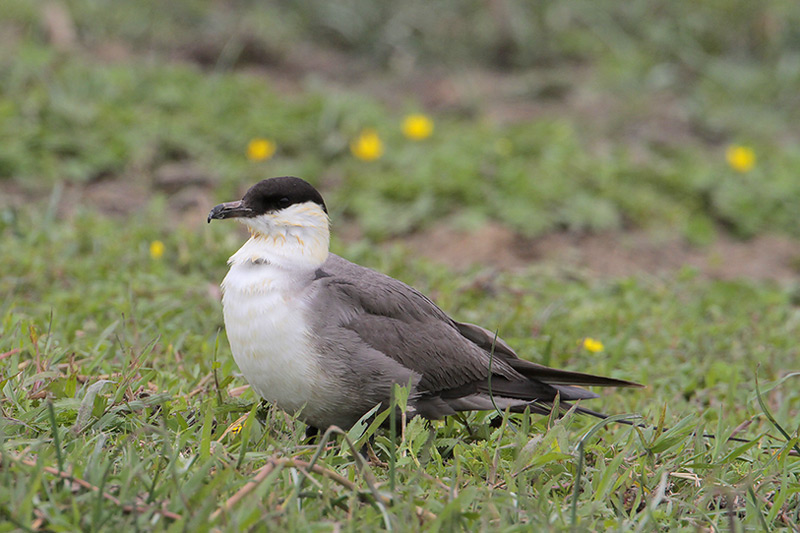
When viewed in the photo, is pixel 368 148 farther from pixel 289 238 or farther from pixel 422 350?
pixel 422 350

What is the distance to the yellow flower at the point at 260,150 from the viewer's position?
656 centimetres

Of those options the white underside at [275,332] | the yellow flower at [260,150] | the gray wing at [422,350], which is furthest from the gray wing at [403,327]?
the yellow flower at [260,150]

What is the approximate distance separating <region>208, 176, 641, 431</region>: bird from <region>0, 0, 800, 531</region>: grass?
134 mm

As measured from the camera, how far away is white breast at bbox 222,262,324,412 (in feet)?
10.4

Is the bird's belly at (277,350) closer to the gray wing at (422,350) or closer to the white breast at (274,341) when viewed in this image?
the white breast at (274,341)

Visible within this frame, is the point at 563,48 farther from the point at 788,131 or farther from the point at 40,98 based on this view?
the point at 40,98

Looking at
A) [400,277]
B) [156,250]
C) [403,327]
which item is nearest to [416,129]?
[400,277]

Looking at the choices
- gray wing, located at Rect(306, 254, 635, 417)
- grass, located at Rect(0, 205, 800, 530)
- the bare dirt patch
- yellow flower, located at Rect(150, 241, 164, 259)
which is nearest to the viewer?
grass, located at Rect(0, 205, 800, 530)

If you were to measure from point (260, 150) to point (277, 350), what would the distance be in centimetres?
359

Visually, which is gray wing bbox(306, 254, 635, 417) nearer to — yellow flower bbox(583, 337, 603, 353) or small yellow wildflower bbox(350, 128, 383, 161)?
yellow flower bbox(583, 337, 603, 353)

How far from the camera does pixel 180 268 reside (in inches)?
201

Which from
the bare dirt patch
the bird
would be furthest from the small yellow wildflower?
the bird

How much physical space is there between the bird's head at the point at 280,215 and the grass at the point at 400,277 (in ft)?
1.94


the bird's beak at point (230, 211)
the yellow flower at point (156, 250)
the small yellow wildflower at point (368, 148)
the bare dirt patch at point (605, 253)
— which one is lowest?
the bare dirt patch at point (605, 253)
